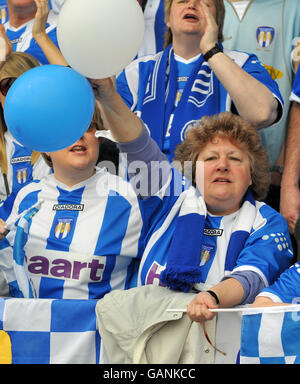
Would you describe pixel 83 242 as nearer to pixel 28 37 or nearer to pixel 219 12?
pixel 219 12

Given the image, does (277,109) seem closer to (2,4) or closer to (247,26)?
(247,26)

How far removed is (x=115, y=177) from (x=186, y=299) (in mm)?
794

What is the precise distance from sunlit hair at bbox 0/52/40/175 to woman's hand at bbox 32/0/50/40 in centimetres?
19

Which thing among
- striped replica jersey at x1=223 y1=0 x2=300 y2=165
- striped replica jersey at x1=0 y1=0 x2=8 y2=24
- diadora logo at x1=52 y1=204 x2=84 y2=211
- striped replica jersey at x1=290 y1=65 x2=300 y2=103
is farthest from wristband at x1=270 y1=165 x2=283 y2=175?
striped replica jersey at x1=0 y1=0 x2=8 y2=24

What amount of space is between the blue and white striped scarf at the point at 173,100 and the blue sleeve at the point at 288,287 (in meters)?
0.96

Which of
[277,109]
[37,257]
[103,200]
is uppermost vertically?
[277,109]

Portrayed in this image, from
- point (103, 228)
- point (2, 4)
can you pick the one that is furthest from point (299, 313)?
point (2, 4)

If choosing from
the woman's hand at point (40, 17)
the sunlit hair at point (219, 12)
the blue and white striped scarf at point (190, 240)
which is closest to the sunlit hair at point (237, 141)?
the blue and white striped scarf at point (190, 240)

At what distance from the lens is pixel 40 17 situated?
311cm

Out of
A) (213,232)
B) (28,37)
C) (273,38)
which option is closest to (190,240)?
(213,232)

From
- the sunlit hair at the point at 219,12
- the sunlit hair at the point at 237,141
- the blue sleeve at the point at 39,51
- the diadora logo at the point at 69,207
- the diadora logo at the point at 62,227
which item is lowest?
the diadora logo at the point at 62,227

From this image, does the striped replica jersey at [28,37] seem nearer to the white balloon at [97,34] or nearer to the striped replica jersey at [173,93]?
the striped replica jersey at [173,93]

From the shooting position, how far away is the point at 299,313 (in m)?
2.11

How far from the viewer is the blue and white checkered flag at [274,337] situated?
212 centimetres
